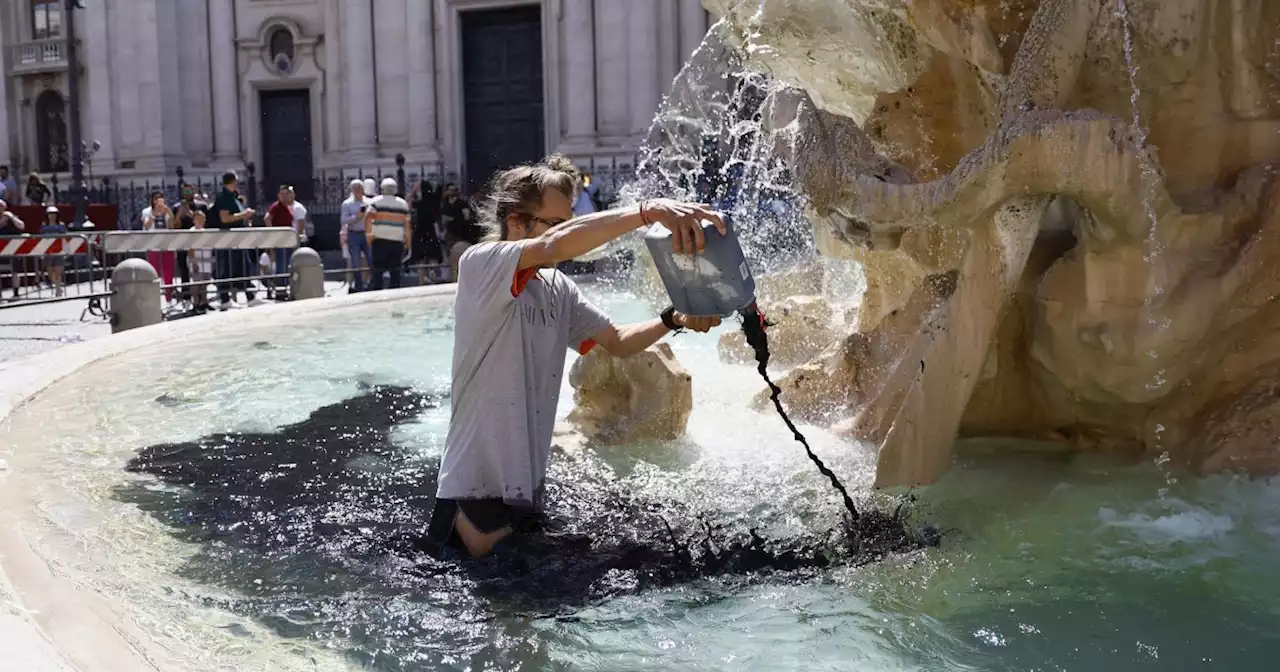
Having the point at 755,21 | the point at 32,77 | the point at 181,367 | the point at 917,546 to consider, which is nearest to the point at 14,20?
the point at 32,77

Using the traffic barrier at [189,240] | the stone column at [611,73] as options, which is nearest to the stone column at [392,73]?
the stone column at [611,73]

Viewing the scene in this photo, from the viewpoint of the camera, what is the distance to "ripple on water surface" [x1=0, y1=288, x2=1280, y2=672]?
105 inches

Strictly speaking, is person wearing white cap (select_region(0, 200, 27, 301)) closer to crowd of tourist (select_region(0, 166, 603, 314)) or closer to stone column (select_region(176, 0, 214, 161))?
crowd of tourist (select_region(0, 166, 603, 314))

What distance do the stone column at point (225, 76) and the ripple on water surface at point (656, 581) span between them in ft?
69.4

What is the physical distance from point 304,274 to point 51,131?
19.9 m

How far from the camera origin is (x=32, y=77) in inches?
1073

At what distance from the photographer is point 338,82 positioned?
80.2 feet

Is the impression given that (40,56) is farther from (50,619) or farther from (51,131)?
(50,619)

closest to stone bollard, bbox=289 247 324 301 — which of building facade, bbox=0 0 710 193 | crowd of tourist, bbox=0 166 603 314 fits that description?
crowd of tourist, bbox=0 166 603 314

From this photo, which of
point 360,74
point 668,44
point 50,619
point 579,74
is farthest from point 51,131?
point 50,619

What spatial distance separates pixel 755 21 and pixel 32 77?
2726cm

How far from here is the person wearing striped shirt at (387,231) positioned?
12602 millimetres

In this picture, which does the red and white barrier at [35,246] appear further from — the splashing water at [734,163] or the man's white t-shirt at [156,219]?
the splashing water at [734,163]

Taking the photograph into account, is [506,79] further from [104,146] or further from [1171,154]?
[1171,154]
